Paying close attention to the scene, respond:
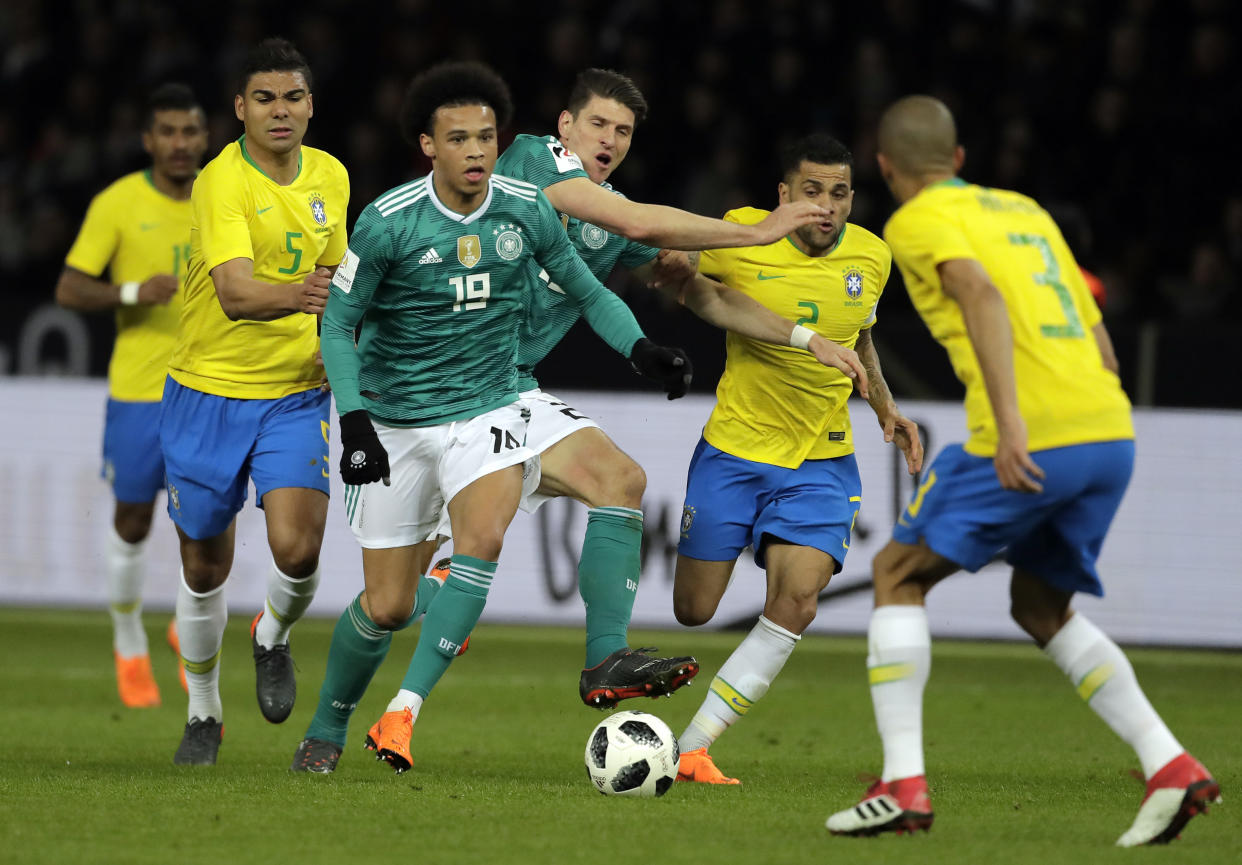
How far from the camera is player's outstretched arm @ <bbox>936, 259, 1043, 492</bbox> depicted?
4.27 metres

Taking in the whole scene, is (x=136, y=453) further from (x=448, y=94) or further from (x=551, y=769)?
(x=448, y=94)

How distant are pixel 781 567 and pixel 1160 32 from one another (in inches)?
310

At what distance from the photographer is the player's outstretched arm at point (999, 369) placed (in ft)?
14.0

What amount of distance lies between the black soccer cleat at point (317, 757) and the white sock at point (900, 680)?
2.27 meters

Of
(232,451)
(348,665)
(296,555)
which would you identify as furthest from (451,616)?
(232,451)

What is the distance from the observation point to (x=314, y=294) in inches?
231

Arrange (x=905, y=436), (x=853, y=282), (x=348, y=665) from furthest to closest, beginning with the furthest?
(x=853, y=282) → (x=905, y=436) → (x=348, y=665)

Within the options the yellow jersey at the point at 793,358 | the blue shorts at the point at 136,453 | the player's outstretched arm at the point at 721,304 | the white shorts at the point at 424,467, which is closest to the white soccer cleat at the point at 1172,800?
the player's outstretched arm at the point at 721,304

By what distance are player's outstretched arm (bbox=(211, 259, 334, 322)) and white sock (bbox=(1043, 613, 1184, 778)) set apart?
2.76m

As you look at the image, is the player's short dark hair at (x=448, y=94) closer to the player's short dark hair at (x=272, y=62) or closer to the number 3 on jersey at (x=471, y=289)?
the number 3 on jersey at (x=471, y=289)

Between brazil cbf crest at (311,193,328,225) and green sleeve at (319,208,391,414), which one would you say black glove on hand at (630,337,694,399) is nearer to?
green sleeve at (319,208,391,414)

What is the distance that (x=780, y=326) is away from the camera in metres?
6.19

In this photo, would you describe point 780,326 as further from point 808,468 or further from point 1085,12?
point 1085,12

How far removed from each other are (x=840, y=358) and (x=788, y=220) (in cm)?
50
